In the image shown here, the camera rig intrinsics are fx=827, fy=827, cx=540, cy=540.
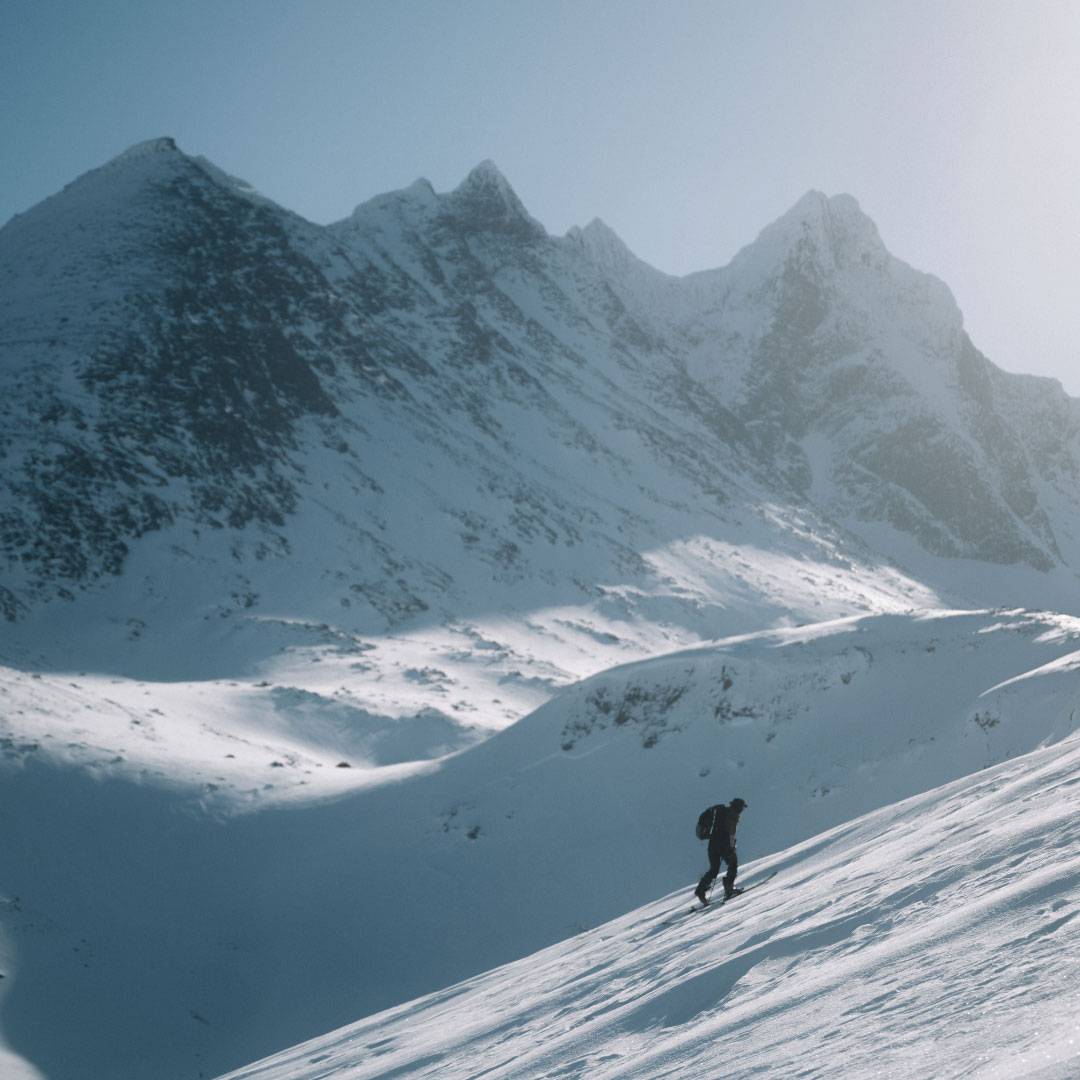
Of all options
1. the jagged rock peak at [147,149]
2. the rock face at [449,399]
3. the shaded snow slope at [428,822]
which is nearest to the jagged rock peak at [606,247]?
the rock face at [449,399]

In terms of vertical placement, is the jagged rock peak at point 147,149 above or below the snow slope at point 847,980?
above

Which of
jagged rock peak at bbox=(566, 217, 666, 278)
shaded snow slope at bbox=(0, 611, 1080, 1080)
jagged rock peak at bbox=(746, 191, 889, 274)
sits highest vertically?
jagged rock peak at bbox=(566, 217, 666, 278)

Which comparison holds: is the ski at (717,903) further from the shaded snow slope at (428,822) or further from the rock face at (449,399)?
the rock face at (449,399)

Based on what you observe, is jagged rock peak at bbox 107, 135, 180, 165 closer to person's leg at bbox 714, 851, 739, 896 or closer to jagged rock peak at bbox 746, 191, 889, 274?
person's leg at bbox 714, 851, 739, 896

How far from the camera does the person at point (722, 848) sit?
27.1 ft

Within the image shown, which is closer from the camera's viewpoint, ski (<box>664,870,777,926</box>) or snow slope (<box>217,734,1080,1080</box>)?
snow slope (<box>217,734,1080,1080</box>)

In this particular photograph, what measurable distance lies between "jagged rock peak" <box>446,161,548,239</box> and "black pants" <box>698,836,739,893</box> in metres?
91.9

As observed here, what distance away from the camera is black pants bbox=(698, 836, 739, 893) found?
8.26 metres

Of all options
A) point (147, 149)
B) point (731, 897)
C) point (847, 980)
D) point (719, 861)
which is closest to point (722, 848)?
point (719, 861)

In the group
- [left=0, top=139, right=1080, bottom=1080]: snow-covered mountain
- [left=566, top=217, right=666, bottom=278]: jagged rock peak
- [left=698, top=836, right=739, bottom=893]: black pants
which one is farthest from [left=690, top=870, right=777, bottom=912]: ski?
[left=566, top=217, right=666, bottom=278]: jagged rock peak

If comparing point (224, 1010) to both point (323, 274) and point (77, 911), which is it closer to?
point (77, 911)

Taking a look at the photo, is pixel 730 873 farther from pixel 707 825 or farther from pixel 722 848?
pixel 707 825

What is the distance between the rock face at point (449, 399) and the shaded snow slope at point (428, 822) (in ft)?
56.4

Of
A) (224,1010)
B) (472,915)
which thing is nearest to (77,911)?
(224,1010)
